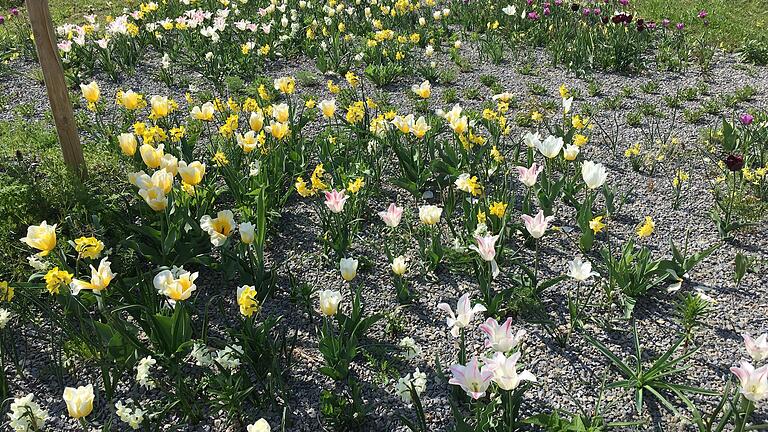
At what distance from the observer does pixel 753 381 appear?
7.09 ft

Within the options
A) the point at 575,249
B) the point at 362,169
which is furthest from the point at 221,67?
the point at 575,249

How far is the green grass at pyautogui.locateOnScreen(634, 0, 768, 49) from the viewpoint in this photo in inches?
323

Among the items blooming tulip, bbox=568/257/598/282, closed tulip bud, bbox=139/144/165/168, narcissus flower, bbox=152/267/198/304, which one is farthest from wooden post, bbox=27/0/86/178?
blooming tulip, bbox=568/257/598/282

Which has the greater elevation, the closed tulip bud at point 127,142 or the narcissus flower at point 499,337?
the closed tulip bud at point 127,142

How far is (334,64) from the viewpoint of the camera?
708 centimetres

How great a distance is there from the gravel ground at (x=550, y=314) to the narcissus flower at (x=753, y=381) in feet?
2.12

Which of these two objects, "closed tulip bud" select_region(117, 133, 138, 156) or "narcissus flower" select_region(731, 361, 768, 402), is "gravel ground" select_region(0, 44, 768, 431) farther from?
"closed tulip bud" select_region(117, 133, 138, 156)

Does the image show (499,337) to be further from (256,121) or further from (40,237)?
(256,121)

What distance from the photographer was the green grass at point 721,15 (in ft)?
26.9

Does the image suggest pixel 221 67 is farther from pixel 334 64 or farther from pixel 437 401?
pixel 437 401

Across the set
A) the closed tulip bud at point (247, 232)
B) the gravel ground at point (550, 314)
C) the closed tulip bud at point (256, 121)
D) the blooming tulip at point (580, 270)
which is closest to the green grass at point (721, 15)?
the gravel ground at point (550, 314)

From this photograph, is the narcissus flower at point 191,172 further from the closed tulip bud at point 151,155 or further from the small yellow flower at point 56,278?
the small yellow flower at point 56,278

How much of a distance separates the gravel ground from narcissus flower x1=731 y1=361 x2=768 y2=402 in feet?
2.12

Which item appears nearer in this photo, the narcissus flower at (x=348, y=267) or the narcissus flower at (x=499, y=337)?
the narcissus flower at (x=499, y=337)
